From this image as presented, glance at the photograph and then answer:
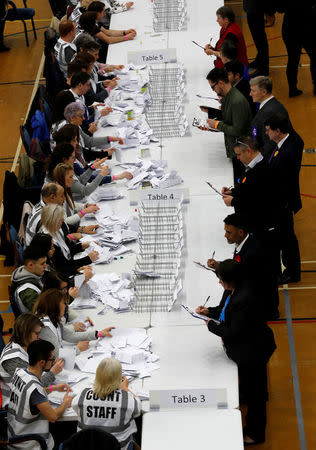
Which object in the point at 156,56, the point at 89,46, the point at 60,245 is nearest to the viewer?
the point at 60,245

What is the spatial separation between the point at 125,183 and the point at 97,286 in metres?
1.65

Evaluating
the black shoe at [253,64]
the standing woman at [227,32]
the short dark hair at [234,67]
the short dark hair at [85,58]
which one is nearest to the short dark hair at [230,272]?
the short dark hair at [234,67]

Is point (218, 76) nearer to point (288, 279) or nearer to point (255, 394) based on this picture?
point (288, 279)

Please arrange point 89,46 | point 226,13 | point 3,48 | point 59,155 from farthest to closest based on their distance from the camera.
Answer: point 3,48
point 226,13
point 89,46
point 59,155

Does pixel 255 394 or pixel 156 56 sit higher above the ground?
pixel 156 56

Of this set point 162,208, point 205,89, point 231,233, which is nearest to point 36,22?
point 205,89

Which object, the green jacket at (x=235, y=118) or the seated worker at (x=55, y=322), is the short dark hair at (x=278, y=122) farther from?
the seated worker at (x=55, y=322)

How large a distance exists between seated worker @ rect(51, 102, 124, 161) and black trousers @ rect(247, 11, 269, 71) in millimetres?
3731

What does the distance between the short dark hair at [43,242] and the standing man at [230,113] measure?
7.75ft

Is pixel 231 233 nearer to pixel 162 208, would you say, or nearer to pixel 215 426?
pixel 162 208

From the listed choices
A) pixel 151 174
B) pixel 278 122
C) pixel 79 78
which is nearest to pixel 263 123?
pixel 278 122

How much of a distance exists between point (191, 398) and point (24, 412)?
1.07 meters

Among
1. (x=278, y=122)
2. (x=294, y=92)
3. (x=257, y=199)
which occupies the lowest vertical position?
(x=294, y=92)

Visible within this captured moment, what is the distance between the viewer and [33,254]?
245 inches
